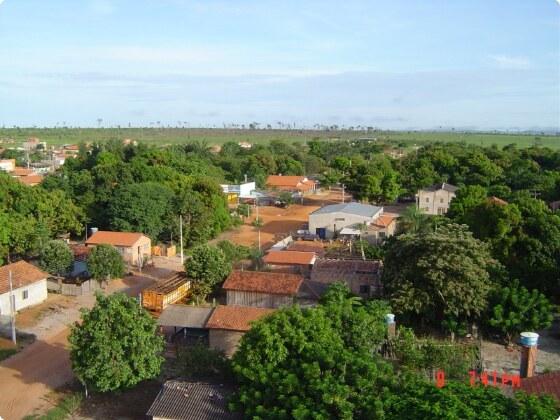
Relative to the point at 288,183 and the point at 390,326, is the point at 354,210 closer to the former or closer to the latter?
the point at 288,183

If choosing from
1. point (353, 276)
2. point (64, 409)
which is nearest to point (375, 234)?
point (353, 276)

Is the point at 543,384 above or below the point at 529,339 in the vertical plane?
below

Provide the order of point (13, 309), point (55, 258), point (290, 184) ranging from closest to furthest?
point (13, 309) < point (55, 258) < point (290, 184)

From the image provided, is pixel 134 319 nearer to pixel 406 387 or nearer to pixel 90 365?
pixel 90 365

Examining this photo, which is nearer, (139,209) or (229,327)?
(229,327)

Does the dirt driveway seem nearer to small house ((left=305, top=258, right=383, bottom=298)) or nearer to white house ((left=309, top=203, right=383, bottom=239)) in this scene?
white house ((left=309, top=203, right=383, bottom=239))

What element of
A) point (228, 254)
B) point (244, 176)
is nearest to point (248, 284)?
point (228, 254)

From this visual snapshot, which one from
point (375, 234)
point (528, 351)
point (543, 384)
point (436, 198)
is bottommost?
point (375, 234)
